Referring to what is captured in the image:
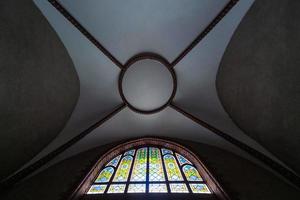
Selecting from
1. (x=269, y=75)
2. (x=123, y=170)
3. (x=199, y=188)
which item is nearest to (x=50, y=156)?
(x=123, y=170)

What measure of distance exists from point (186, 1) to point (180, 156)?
4.35 metres

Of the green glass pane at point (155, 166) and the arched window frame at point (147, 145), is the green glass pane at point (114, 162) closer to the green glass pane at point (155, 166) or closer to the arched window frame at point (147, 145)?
the arched window frame at point (147, 145)

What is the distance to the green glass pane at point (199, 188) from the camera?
16.2 feet

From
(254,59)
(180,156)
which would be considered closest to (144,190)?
(180,156)

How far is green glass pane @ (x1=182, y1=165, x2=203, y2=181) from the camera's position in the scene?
546 centimetres

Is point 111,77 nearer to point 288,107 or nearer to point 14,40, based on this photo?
point 14,40

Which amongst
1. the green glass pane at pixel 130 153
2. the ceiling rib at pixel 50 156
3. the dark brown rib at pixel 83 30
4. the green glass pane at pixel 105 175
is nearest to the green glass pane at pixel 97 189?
the green glass pane at pixel 105 175

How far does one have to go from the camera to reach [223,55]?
607 cm

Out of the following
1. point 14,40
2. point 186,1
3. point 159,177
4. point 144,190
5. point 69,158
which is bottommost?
point 144,190

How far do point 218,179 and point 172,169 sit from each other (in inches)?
52.3

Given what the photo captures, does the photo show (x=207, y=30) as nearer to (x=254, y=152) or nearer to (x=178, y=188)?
(x=254, y=152)

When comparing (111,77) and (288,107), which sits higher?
(111,77)

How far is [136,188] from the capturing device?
5.09 m

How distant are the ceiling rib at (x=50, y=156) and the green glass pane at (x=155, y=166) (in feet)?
5.57
